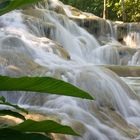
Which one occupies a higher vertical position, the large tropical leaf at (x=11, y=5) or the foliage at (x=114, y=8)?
the large tropical leaf at (x=11, y=5)

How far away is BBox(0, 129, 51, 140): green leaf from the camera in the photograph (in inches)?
39.2

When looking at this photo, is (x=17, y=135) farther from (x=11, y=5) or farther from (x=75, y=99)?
(x=75, y=99)

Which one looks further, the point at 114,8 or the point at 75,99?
the point at 114,8

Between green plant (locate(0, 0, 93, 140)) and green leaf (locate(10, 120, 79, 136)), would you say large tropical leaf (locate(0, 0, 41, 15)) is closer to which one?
green plant (locate(0, 0, 93, 140))

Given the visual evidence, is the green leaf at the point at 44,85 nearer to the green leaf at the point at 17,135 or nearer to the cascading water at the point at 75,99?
the green leaf at the point at 17,135

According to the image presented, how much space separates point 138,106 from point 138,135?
219 centimetres

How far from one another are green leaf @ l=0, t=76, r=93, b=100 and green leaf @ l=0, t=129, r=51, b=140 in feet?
0.30

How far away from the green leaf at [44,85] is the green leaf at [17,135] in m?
0.09

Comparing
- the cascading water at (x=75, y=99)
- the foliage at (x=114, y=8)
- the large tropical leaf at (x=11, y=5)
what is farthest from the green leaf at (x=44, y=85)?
the foliage at (x=114, y=8)

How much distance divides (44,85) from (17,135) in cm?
12

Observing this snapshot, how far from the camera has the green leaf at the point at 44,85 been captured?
1016 mm

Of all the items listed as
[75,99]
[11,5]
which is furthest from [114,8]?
[11,5]

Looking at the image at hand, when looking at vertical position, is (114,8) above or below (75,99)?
below

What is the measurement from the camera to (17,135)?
100 centimetres
